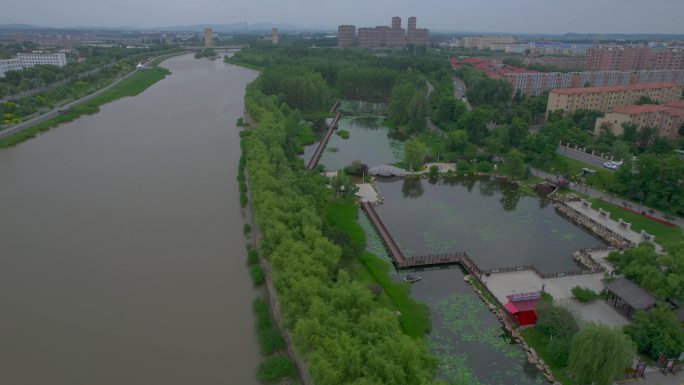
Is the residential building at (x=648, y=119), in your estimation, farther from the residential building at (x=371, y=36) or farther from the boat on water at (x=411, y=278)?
the residential building at (x=371, y=36)

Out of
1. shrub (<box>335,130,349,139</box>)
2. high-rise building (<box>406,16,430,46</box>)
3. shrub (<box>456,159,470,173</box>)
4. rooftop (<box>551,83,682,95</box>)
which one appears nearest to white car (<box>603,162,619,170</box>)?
shrub (<box>456,159,470,173</box>)

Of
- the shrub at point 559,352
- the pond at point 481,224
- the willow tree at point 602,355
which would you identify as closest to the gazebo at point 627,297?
the pond at point 481,224

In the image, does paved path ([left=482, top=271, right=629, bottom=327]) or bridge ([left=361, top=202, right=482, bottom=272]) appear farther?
bridge ([left=361, top=202, right=482, bottom=272])

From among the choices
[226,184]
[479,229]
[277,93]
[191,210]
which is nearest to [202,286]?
[191,210]

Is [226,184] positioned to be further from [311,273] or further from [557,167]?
[557,167]

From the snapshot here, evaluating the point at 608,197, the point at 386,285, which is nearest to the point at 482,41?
the point at 608,197

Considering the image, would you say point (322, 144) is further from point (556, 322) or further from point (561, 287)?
point (556, 322)

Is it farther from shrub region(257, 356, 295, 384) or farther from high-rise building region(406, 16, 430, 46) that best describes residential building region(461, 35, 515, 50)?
shrub region(257, 356, 295, 384)
